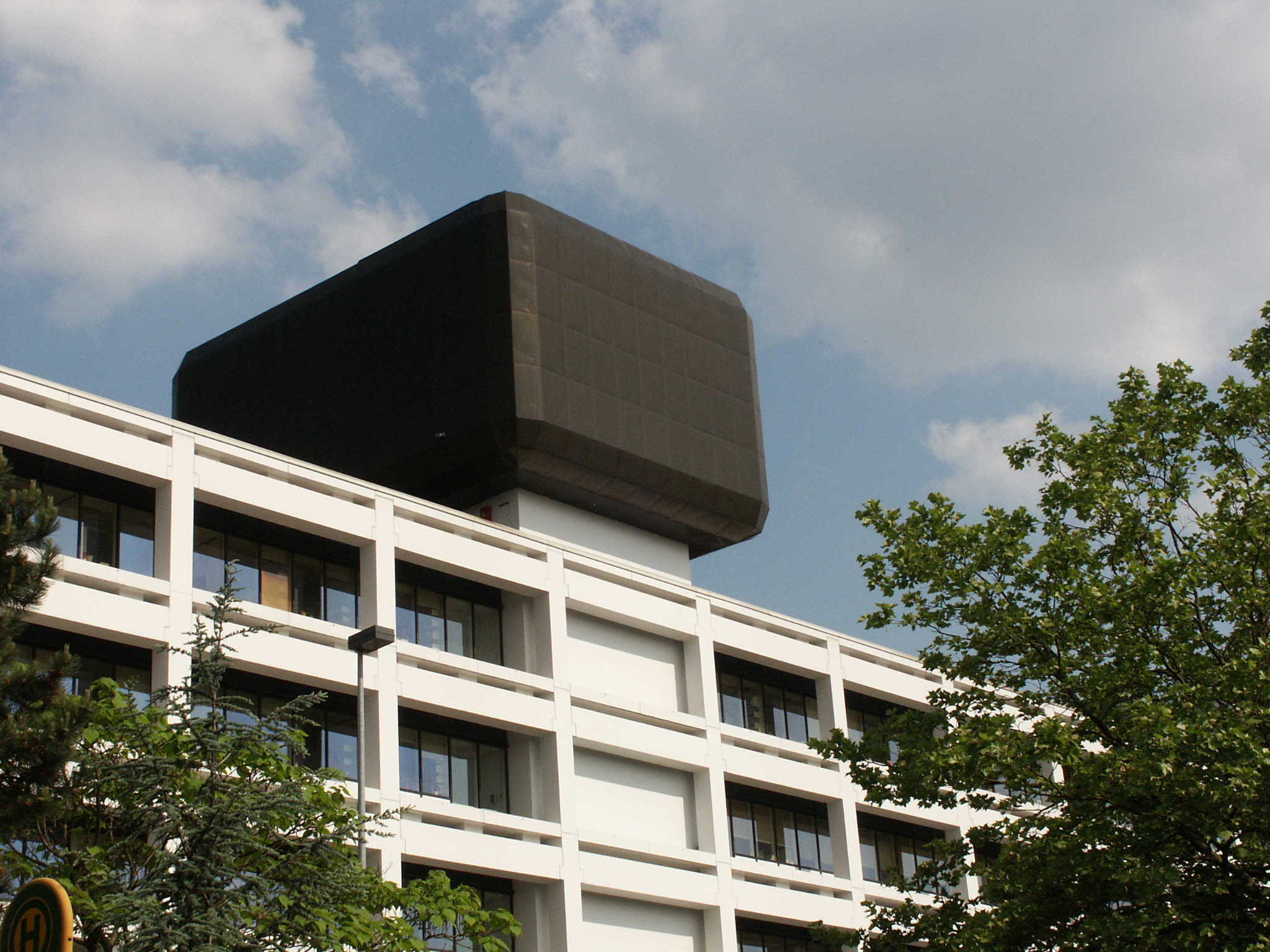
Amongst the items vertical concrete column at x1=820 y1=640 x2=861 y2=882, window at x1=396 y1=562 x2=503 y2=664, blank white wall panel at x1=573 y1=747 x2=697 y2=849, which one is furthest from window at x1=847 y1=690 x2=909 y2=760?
window at x1=396 y1=562 x2=503 y2=664

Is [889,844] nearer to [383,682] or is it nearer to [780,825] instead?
[780,825]

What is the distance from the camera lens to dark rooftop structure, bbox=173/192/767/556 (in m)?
52.2

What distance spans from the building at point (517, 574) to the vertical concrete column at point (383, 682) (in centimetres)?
9

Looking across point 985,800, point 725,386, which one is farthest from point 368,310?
point 985,800

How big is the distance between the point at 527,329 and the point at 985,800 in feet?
87.5

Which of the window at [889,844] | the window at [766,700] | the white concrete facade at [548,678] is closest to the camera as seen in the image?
the white concrete facade at [548,678]

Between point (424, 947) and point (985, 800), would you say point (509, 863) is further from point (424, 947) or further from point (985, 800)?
point (985, 800)

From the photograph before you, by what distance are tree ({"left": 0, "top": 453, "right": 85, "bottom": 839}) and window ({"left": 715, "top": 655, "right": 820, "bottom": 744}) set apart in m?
29.9

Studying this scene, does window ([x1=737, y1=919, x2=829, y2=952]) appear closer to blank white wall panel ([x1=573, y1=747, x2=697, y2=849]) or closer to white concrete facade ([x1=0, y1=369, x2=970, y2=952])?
white concrete facade ([x1=0, y1=369, x2=970, y2=952])

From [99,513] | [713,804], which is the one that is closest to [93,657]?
[99,513]

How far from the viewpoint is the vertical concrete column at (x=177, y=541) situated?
39344 millimetres

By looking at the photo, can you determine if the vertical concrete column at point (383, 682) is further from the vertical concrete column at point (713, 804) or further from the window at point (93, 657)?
the vertical concrete column at point (713, 804)

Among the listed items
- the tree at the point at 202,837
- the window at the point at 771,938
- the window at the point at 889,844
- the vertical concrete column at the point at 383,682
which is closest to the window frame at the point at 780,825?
the window at the point at 889,844

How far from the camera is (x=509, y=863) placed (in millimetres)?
44312
